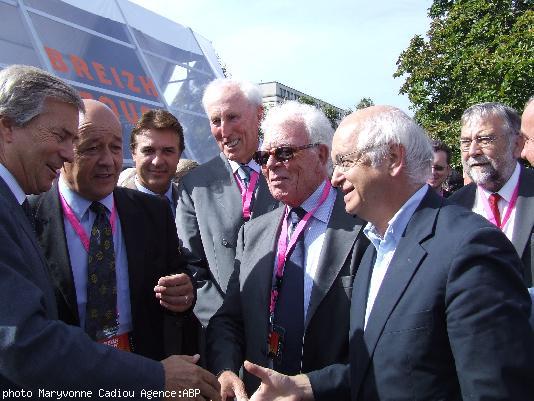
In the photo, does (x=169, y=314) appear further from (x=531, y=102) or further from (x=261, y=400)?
(x=531, y=102)

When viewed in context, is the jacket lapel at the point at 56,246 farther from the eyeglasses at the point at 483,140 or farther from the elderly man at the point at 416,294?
the eyeglasses at the point at 483,140

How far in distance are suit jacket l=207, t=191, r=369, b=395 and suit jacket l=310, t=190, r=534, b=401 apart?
384 mm

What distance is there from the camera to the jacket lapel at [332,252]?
252 centimetres

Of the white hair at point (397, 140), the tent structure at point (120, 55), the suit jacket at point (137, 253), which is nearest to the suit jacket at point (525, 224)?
the white hair at point (397, 140)

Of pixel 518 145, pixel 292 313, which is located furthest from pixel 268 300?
pixel 518 145

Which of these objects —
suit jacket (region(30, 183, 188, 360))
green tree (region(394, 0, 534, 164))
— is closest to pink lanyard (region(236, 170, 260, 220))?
suit jacket (region(30, 183, 188, 360))

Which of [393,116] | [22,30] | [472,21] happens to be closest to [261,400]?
[393,116]

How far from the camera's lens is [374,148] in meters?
2.24

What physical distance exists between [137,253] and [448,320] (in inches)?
66.3

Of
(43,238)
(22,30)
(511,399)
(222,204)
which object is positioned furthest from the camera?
(22,30)

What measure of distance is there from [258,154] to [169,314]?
3.29ft

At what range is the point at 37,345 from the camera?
5.66ft

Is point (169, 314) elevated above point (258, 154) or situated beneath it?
situated beneath

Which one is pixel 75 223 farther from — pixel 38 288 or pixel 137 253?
pixel 38 288
